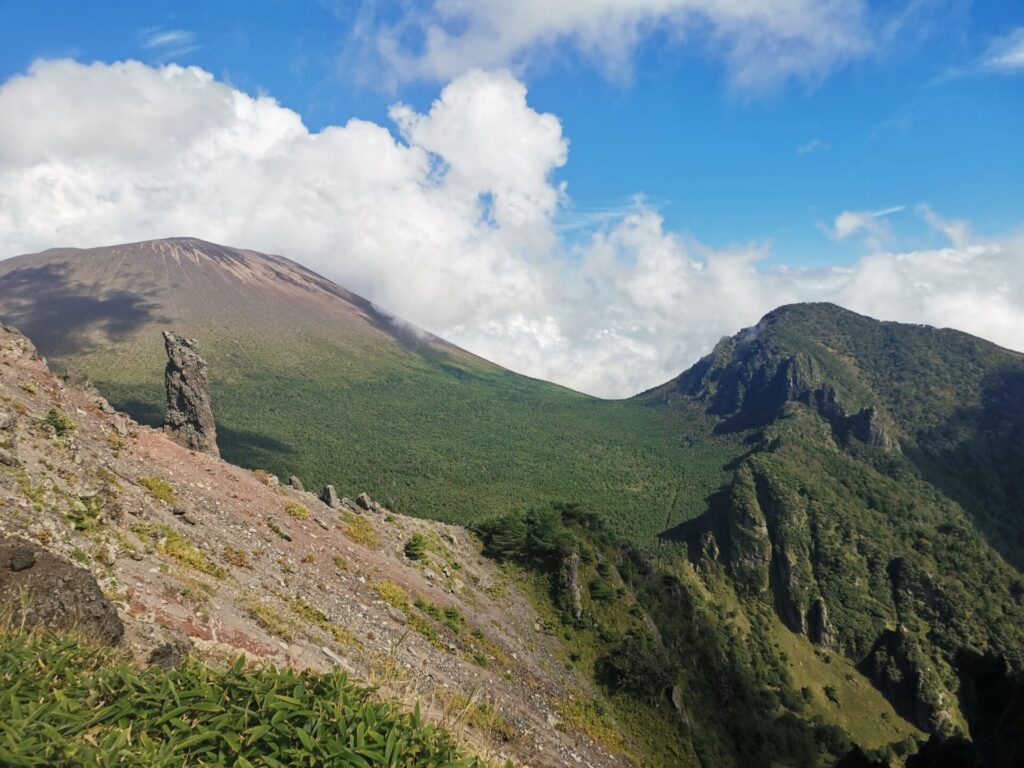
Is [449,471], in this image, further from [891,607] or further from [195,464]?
[195,464]

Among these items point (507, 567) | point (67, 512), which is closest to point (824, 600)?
point (507, 567)

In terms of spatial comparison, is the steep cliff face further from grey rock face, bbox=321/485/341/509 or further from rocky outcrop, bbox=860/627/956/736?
grey rock face, bbox=321/485/341/509

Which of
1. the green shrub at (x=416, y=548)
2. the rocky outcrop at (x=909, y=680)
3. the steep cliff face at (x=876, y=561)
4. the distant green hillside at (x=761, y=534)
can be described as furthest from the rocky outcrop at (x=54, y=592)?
the rocky outcrop at (x=909, y=680)

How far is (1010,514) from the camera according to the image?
144000 millimetres

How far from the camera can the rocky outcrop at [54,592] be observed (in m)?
7.72

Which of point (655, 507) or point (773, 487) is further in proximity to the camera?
point (655, 507)

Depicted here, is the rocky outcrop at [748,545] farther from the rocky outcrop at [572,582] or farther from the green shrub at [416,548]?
the green shrub at [416,548]

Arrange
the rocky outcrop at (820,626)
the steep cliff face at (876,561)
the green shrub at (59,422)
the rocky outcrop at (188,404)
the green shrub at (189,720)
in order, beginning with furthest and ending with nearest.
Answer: the rocky outcrop at (820,626)
the steep cliff face at (876,561)
the rocky outcrop at (188,404)
the green shrub at (59,422)
the green shrub at (189,720)

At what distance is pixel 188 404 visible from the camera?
31938mm

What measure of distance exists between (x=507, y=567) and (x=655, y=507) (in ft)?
375

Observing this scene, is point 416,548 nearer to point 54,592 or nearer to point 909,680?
point 54,592

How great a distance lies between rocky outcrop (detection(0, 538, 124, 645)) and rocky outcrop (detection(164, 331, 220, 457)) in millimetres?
24595

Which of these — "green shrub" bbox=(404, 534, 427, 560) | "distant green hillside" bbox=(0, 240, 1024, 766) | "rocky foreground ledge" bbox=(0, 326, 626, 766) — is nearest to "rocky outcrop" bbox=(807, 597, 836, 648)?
"distant green hillside" bbox=(0, 240, 1024, 766)

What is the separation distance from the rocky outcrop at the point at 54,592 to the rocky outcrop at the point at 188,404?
80.7 ft
